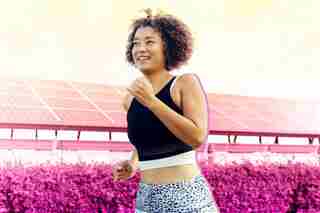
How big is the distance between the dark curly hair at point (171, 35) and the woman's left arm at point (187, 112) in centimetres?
15

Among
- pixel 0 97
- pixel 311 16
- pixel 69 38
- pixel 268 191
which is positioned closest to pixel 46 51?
pixel 69 38

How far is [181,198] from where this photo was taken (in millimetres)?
1446

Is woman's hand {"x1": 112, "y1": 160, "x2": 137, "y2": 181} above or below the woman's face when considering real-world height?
below

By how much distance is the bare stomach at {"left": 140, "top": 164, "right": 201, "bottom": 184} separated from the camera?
146 cm

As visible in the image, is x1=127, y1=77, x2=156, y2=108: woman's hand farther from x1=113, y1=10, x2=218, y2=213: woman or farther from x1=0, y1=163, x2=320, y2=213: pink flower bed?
x1=0, y1=163, x2=320, y2=213: pink flower bed

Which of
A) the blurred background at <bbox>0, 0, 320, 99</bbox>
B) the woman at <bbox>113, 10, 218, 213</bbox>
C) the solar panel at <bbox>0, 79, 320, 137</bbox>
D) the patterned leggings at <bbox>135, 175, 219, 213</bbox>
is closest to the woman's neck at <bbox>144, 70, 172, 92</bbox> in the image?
the woman at <bbox>113, 10, 218, 213</bbox>

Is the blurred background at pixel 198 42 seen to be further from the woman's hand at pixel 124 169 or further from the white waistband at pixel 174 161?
the white waistband at pixel 174 161

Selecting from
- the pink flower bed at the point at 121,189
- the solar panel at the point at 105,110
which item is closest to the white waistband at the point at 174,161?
the pink flower bed at the point at 121,189

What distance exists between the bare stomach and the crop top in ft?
0.13

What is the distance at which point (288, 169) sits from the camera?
15.3 feet

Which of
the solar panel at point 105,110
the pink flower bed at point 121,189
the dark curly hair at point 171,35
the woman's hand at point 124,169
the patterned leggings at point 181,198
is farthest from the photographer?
the solar panel at point 105,110

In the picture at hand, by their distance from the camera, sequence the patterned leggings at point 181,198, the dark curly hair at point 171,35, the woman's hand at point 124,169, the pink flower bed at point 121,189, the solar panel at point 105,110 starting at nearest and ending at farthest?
the patterned leggings at point 181,198 < the dark curly hair at point 171,35 < the woman's hand at point 124,169 < the pink flower bed at point 121,189 < the solar panel at point 105,110

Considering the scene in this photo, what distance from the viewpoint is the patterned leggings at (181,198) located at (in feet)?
4.74

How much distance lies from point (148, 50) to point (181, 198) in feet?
1.41
